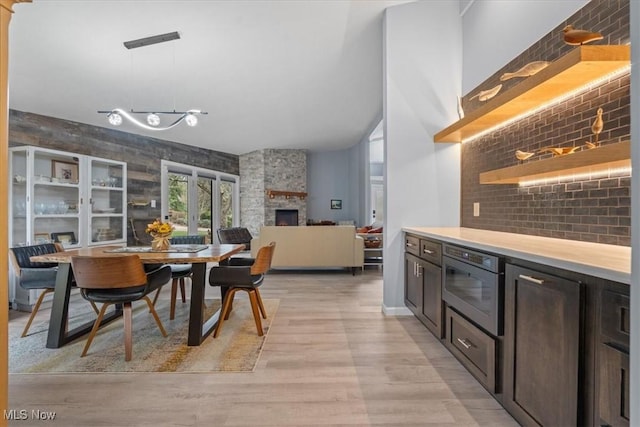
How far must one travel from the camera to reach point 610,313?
109 centimetres

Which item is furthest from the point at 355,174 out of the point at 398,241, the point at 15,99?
the point at 15,99

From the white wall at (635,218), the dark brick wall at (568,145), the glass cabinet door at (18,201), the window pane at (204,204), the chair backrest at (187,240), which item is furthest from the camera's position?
the window pane at (204,204)

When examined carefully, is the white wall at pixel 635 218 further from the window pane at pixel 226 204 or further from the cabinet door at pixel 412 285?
the window pane at pixel 226 204

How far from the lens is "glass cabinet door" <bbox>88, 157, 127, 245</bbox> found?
4863 millimetres

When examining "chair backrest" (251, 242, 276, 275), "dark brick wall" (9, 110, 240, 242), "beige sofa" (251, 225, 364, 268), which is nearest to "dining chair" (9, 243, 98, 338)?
"chair backrest" (251, 242, 276, 275)

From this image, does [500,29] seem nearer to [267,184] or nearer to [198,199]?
[198,199]

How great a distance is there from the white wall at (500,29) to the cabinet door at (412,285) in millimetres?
1889

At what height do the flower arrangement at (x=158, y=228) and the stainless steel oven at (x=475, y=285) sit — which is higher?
the flower arrangement at (x=158, y=228)

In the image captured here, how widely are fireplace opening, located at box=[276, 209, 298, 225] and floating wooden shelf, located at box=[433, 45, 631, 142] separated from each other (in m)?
7.02

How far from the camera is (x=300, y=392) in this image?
6.40ft

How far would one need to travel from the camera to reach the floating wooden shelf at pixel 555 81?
158 cm

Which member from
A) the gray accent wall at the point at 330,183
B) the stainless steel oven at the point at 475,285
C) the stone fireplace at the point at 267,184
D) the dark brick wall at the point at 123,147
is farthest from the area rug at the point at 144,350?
the gray accent wall at the point at 330,183

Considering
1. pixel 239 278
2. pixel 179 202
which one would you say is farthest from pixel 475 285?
pixel 179 202

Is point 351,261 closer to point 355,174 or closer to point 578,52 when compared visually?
point 578,52
